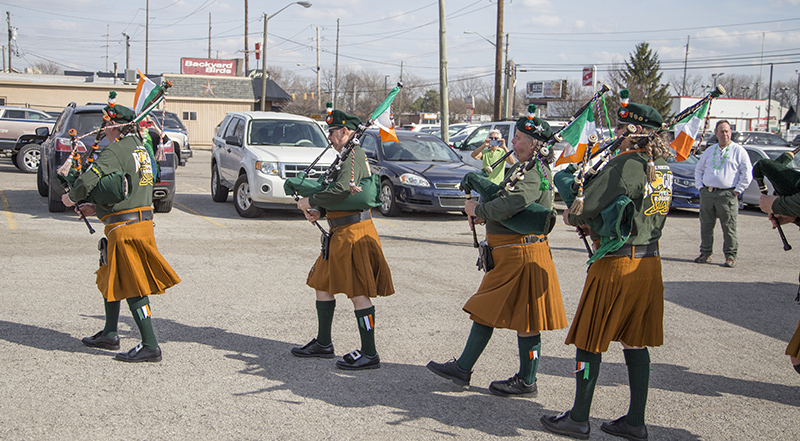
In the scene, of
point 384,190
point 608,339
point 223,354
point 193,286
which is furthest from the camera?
point 384,190

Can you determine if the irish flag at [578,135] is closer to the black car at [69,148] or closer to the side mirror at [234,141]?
the black car at [69,148]

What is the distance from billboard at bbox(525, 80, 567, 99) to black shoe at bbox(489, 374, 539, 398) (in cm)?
8558

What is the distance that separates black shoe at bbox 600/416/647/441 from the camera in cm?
387

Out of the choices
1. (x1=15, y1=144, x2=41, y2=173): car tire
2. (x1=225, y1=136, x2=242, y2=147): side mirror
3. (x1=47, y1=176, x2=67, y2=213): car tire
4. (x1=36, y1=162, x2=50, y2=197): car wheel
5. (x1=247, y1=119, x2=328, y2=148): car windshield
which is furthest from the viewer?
(x1=15, y1=144, x2=41, y2=173): car tire

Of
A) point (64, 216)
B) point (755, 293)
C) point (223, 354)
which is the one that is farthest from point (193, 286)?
point (755, 293)

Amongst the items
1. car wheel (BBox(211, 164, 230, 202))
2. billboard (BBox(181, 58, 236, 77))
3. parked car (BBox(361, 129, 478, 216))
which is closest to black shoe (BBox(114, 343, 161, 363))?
parked car (BBox(361, 129, 478, 216))

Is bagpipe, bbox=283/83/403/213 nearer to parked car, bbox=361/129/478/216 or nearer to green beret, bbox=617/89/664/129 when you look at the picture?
green beret, bbox=617/89/664/129

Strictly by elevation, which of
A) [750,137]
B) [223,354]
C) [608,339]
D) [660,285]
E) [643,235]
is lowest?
[223,354]

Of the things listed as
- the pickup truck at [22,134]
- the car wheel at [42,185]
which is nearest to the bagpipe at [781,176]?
the car wheel at [42,185]

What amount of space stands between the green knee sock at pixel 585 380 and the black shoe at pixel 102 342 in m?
3.49

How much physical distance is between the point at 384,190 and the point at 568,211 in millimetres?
9726

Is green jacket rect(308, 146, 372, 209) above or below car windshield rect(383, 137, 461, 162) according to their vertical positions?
below

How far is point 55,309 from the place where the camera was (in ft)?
20.2

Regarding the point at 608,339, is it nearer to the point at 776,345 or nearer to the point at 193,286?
the point at 776,345
